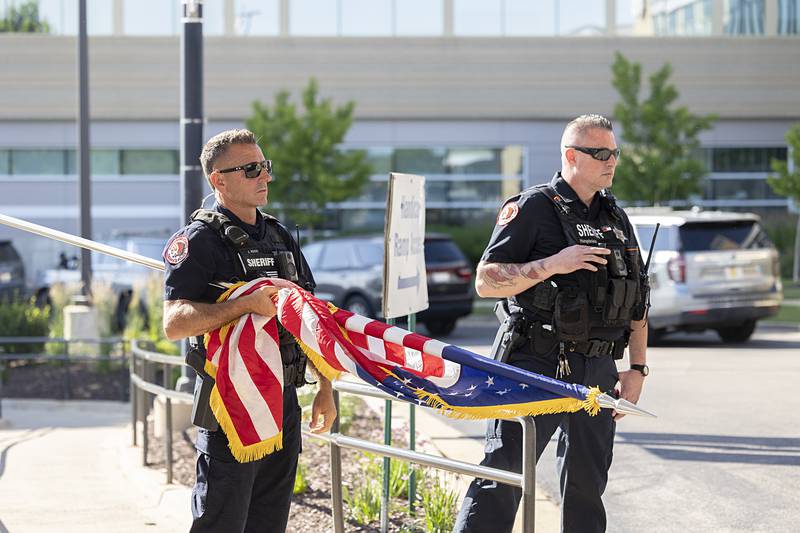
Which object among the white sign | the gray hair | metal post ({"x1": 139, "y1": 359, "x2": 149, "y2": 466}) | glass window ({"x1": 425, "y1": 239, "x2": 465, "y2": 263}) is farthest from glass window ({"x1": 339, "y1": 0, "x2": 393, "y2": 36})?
the gray hair

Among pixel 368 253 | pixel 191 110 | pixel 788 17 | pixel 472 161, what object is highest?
pixel 788 17

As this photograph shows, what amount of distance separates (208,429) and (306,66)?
110ft

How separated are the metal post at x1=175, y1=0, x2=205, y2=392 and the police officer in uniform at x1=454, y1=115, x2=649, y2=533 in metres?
4.86

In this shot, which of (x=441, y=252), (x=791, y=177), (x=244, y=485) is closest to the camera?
(x=244, y=485)

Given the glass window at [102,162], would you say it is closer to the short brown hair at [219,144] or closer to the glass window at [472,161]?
the glass window at [472,161]

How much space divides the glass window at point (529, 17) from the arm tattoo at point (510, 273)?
33307 millimetres

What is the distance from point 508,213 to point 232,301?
4.42ft

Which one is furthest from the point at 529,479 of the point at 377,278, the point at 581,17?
the point at 581,17

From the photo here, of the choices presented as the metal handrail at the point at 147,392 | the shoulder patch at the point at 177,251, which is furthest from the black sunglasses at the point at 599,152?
the metal handrail at the point at 147,392

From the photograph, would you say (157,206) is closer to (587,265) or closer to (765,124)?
(765,124)

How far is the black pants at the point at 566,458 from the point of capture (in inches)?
181

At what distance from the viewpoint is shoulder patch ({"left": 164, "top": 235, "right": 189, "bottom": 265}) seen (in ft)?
13.5

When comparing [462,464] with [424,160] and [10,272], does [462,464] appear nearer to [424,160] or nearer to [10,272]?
[10,272]

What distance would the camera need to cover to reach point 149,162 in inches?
1471
